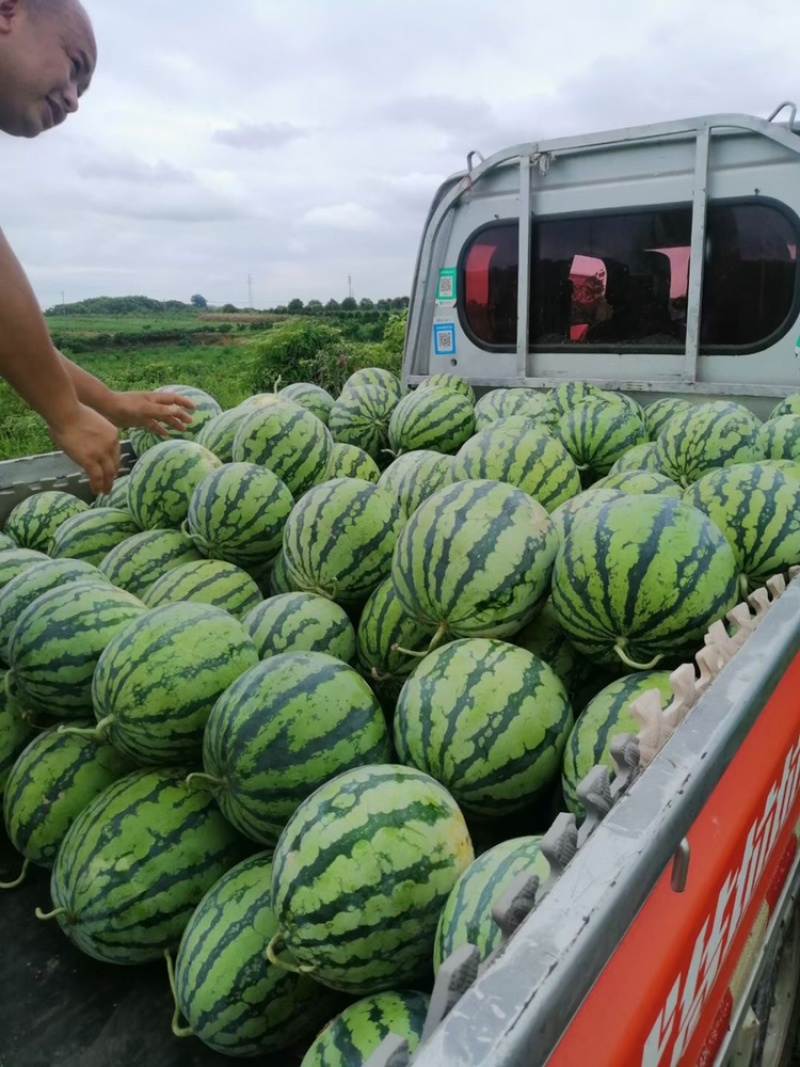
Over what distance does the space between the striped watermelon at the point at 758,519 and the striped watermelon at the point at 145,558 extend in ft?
4.68

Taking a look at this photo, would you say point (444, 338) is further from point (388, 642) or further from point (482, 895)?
point (482, 895)

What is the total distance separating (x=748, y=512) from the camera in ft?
6.64

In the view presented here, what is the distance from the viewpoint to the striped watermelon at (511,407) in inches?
130

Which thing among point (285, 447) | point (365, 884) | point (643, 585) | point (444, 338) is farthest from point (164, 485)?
point (444, 338)

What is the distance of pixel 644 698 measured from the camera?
118 cm

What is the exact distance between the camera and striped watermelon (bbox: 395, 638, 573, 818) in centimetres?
156

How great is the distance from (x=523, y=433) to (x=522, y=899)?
68.7 inches

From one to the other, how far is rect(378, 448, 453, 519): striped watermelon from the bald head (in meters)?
1.24

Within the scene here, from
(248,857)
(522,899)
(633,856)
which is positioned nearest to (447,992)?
(522,899)

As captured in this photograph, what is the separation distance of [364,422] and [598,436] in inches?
39.2

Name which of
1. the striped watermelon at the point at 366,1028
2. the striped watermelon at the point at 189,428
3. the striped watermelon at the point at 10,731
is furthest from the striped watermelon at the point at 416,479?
the striped watermelon at the point at 366,1028

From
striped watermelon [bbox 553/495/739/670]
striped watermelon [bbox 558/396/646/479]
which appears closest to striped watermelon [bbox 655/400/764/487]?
striped watermelon [bbox 558/396/646/479]

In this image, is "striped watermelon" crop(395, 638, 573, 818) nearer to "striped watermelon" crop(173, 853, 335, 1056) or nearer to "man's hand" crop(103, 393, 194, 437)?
"striped watermelon" crop(173, 853, 335, 1056)

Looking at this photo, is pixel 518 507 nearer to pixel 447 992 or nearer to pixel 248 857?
pixel 248 857
